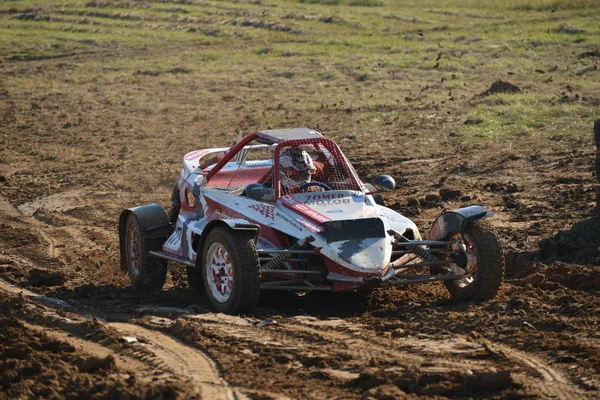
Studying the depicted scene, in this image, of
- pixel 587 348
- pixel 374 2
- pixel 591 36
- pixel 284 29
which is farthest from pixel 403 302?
pixel 374 2

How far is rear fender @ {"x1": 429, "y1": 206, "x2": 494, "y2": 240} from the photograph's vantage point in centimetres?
1001

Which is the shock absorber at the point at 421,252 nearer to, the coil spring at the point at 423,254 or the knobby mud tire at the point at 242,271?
the coil spring at the point at 423,254

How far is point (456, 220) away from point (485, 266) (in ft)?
2.11

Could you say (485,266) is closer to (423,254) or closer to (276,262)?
(423,254)

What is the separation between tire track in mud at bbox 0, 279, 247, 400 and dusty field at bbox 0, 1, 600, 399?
0.08 feet

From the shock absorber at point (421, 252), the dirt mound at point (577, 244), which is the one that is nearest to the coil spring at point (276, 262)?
the shock absorber at point (421, 252)

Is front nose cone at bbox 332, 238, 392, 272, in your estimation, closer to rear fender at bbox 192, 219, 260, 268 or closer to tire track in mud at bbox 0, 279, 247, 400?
rear fender at bbox 192, 219, 260, 268

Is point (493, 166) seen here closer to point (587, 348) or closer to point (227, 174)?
point (227, 174)

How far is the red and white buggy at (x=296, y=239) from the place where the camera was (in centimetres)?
943

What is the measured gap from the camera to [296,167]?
10.7m

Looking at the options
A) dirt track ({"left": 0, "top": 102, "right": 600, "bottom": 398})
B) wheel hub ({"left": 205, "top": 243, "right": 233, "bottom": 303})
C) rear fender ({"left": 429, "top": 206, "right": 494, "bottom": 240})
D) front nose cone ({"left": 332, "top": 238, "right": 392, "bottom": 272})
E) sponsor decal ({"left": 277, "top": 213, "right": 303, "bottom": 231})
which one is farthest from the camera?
rear fender ({"left": 429, "top": 206, "right": 494, "bottom": 240})

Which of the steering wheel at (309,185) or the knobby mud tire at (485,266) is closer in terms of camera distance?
the knobby mud tire at (485,266)

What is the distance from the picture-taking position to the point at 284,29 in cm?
4003

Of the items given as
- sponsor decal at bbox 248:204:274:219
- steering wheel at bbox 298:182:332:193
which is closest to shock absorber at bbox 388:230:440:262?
steering wheel at bbox 298:182:332:193
